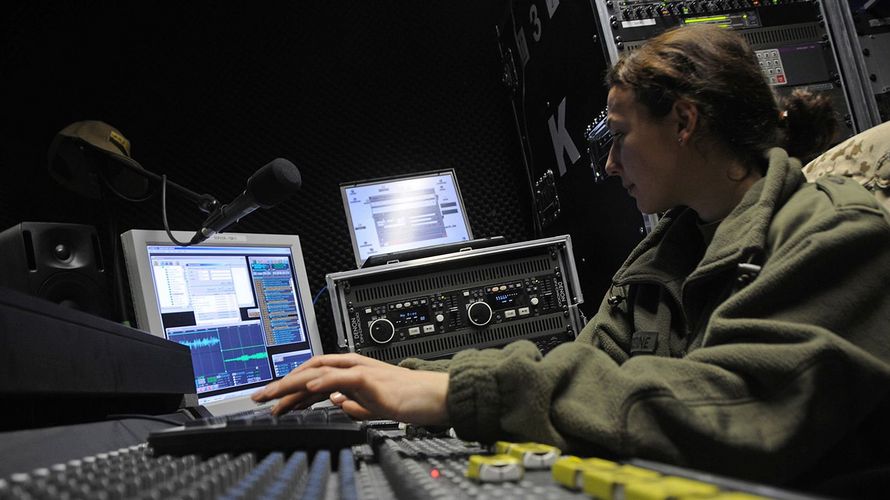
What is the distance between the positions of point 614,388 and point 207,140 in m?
1.78

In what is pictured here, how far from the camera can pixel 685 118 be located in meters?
1.04

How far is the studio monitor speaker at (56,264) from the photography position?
123 cm

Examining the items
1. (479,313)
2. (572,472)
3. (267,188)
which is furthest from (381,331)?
(572,472)

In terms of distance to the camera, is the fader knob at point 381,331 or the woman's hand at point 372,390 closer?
the woman's hand at point 372,390

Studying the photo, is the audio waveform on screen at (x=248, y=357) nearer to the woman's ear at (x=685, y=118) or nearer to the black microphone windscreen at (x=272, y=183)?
the black microphone windscreen at (x=272, y=183)

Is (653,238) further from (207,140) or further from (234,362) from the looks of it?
(207,140)

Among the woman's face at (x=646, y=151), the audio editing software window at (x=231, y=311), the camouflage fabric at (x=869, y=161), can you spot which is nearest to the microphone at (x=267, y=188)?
the audio editing software window at (x=231, y=311)

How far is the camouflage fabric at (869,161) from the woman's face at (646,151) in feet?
0.75

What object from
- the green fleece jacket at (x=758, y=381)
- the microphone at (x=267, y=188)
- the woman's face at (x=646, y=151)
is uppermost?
the microphone at (x=267, y=188)

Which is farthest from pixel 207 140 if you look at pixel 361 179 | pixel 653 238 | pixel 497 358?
pixel 497 358

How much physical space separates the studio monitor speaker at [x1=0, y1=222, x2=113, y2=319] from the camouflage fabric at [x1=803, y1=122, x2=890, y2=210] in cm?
141

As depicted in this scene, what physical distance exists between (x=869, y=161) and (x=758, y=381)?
18.1 inches

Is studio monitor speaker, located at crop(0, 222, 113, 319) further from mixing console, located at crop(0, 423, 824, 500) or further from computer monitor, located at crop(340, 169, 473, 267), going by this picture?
mixing console, located at crop(0, 423, 824, 500)

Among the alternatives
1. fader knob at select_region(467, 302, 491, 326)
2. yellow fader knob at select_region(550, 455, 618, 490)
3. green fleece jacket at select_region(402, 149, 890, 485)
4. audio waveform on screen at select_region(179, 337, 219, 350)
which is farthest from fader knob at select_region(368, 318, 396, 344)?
yellow fader knob at select_region(550, 455, 618, 490)
